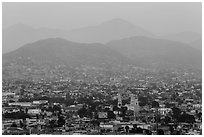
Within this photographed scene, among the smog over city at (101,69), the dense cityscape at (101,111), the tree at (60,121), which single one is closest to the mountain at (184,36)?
the smog over city at (101,69)

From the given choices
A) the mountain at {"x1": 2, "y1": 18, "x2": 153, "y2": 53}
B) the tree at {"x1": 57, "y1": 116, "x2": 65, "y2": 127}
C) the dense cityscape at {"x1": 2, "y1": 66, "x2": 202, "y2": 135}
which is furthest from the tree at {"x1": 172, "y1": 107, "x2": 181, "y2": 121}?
the mountain at {"x1": 2, "y1": 18, "x2": 153, "y2": 53}

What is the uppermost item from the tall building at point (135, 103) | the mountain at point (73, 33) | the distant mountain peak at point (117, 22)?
the distant mountain peak at point (117, 22)

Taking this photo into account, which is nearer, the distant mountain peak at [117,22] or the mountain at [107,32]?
the distant mountain peak at [117,22]

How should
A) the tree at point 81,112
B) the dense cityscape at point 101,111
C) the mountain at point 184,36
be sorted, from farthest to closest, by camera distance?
the mountain at point 184,36 < the tree at point 81,112 < the dense cityscape at point 101,111

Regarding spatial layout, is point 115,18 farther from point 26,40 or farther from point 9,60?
point 9,60

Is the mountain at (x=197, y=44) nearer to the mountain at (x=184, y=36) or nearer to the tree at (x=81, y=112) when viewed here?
the mountain at (x=184, y=36)

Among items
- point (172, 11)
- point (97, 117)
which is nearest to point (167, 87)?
point (97, 117)
